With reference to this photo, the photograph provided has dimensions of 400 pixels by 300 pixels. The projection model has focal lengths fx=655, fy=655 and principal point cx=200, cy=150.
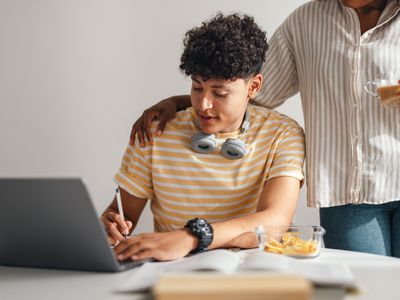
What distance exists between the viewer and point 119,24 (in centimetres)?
289

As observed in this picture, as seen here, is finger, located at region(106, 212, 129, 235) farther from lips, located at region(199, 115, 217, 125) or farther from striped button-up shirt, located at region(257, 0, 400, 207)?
striped button-up shirt, located at region(257, 0, 400, 207)

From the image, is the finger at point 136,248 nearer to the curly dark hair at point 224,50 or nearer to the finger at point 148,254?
the finger at point 148,254

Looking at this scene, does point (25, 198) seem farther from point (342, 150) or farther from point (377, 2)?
point (377, 2)

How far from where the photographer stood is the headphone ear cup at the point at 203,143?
1.74 meters

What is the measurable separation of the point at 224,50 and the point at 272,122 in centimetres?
26

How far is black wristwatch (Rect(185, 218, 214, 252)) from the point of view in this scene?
138 cm

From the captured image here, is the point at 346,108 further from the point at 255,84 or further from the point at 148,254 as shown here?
the point at 148,254

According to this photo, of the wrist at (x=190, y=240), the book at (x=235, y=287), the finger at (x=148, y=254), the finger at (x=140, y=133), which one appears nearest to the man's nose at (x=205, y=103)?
the finger at (x=140, y=133)

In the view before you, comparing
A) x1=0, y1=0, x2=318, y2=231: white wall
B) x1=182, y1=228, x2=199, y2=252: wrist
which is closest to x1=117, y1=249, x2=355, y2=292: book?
x1=182, y1=228, x2=199, y2=252: wrist

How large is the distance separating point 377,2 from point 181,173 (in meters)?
0.74

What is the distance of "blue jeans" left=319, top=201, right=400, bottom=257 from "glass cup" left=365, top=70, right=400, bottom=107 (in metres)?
0.32

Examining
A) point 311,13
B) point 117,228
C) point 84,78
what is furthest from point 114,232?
point 84,78

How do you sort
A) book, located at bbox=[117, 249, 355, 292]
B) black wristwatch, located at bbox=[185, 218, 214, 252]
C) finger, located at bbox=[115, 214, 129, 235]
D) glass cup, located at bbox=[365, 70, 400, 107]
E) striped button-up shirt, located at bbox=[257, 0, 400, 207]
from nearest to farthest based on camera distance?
book, located at bbox=[117, 249, 355, 292], black wristwatch, located at bbox=[185, 218, 214, 252], finger, located at bbox=[115, 214, 129, 235], glass cup, located at bbox=[365, 70, 400, 107], striped button-up shirt, located at bbox=[257, 0, 400, 207]

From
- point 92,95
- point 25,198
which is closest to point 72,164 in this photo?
point 92,95
